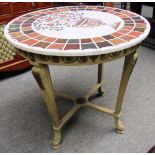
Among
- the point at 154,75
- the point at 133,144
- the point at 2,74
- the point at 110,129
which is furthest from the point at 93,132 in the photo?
the point at 2,74

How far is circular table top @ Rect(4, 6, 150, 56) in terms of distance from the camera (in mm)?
839

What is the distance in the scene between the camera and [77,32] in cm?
98

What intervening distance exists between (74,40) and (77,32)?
10 centimetres

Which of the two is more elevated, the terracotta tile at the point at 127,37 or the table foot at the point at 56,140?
the terracotta tile at the point at 127,37

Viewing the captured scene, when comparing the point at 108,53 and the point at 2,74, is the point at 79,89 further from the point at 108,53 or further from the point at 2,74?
the point at 108,53

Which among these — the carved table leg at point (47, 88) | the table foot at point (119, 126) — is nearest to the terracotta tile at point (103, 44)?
the carved table leg at point (47, 88)

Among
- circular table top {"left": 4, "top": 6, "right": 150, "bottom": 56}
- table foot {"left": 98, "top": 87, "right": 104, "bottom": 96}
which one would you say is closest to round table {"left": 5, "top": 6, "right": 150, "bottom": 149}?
circular table top {"left": 4, "top": 6, "right": 150, "bottom": 56}

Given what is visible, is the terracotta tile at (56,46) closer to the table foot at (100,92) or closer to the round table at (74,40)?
the round table at (74,40)

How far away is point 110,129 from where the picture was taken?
126 cm

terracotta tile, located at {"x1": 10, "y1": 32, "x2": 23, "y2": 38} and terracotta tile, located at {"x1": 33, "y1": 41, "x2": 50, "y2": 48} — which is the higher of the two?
terracotta tile, located at {"x1": 10, "y1": 32, "x2": 23, "y2": 38}

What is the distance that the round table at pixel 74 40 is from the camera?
0.84m

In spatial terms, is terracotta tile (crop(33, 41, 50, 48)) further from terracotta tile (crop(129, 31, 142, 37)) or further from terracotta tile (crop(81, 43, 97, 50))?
terracotta tile (crop(129, 31, 142, 37))

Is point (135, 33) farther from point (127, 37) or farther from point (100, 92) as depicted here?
point (100, 92)

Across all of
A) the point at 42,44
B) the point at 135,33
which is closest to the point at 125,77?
the point at 135,33
